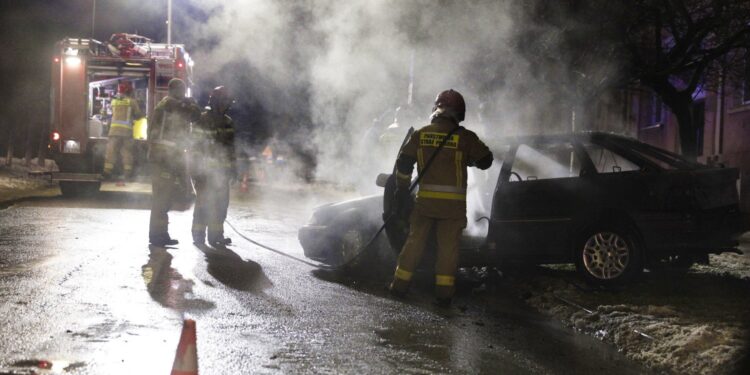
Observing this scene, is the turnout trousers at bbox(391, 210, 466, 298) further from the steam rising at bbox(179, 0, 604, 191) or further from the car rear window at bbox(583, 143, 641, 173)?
the steam rising at bbox(179, 0, 604, 191)

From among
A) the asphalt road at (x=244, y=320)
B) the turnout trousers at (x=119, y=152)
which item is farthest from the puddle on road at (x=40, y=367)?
the turnout trousers at (x=119, y=152)

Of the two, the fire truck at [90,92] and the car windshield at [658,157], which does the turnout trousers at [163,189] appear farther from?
the fire truck at [90,92]

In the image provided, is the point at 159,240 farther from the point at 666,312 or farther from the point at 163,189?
the point at 666,312

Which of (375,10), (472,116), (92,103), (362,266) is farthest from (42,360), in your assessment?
(472,116)

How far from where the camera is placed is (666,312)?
5188 millimetres

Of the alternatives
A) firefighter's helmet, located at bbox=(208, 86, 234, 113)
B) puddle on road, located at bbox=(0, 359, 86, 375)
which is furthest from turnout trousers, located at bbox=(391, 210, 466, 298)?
firefighter's helmet, located at bbox=(208, 86, 234, 113)

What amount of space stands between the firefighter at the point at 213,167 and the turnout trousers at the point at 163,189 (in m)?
0.18

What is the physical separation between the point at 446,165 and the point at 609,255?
162 cm

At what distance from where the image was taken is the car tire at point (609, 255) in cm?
593

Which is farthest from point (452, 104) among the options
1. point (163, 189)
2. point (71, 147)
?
point (71, 147)

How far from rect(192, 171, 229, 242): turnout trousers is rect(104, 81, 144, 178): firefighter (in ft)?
15.0

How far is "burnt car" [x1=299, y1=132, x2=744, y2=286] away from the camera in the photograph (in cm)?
595

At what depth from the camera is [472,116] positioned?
16031 mm

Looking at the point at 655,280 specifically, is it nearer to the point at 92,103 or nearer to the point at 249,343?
the point at 249,343
